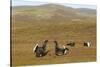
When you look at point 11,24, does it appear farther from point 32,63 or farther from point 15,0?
point 32,63

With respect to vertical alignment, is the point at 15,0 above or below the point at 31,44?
above

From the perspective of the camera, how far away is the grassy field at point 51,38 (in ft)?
5.55

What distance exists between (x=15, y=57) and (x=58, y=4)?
0.65 m

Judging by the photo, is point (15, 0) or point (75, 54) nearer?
point (15, 0)

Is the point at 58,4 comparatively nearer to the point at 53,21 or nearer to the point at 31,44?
the point at 53,21

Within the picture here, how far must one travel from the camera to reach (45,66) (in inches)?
69.2

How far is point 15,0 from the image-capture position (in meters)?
1.69

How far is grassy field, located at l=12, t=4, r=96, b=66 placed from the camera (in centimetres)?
169

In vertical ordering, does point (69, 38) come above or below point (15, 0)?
below

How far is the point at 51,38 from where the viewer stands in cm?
177

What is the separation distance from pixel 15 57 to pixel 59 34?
47 centimetres
